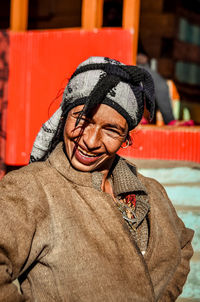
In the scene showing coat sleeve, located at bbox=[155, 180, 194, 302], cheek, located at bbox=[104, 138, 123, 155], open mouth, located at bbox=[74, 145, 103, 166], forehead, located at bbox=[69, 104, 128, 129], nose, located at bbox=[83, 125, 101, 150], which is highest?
forehead, located at bbox=[69, 104, 128, 129]

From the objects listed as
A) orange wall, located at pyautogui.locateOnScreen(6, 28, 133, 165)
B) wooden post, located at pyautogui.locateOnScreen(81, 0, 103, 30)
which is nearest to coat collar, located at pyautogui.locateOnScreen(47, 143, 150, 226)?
orange wall, located at pyautogui.locateOnScreen(6, 28, 133, 165)

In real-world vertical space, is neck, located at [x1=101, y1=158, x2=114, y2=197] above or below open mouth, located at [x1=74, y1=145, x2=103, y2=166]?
below

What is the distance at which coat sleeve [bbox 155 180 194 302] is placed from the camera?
6.86 ft

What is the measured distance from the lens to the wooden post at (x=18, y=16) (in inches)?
198

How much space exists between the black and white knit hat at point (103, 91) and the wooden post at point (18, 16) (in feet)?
11.2

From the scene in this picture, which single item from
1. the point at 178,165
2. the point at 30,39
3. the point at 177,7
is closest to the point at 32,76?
the point at 30,39

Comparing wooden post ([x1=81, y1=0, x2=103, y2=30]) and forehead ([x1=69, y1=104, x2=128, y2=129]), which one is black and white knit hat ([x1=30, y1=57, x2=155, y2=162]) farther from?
wooden post ([x1=81, y1=0, x2=103, y2=30])

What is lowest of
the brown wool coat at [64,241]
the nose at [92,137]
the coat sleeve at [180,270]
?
the coat sleeve at [180,270]

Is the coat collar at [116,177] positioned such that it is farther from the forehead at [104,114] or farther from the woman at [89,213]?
the forehead at [104,114]

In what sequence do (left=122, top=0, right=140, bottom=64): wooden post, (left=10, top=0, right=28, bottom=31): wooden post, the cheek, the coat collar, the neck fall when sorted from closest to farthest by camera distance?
the coat collar, the cheek, the neck, (left=122, top=0, right=140, bottom=64): wooden post, (left=10, top=0, right=28, bottom=31): wooden post

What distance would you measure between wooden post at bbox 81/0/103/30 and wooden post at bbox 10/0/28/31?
809mm

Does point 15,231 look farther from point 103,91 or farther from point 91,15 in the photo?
point 91,15

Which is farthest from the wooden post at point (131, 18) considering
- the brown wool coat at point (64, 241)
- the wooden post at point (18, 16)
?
the brown wool coat at point (64, 241)

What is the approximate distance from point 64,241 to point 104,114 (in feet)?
1.94
